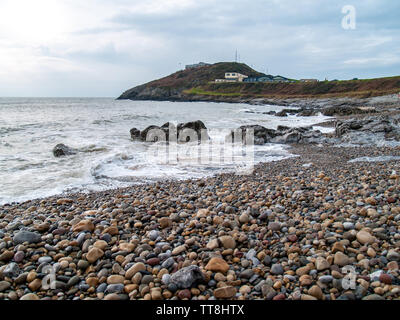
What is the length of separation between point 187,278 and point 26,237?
251 cm

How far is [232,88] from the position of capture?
104375 millimetres

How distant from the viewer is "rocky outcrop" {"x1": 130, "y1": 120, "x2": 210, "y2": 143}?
59.2ft

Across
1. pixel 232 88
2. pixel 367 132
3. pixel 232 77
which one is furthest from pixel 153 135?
pixel 232 77

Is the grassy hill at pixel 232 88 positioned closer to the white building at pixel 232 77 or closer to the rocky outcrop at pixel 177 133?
the white building at pixel 232 77

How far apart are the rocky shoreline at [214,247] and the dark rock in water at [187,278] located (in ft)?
0.03

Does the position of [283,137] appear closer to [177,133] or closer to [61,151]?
[177,133]

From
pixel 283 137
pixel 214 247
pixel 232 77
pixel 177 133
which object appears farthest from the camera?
pixel 232 77

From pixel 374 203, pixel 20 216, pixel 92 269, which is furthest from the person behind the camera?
pixel 20 216

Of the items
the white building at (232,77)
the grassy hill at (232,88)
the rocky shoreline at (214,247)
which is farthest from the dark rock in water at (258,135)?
the white building at (232,77)

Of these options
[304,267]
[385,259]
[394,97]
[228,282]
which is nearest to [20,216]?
[228,282]

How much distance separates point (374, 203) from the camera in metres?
4.37

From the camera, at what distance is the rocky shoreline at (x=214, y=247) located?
2703 millimetres

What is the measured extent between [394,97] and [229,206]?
55079mm
